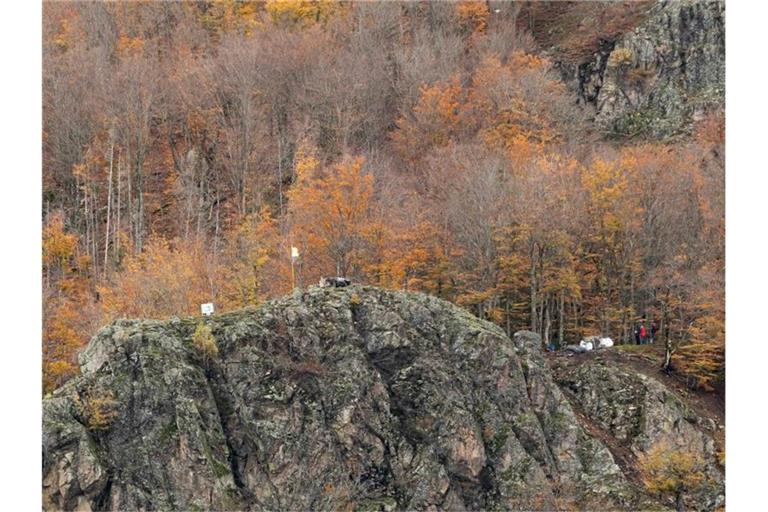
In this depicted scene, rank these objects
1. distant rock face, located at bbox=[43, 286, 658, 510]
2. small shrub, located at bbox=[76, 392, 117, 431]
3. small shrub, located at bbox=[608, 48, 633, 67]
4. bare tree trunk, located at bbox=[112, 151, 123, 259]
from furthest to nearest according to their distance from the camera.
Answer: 1. small shrub, located at bbox=[608, 48, 633, 67]
2. bare tree trunk, located at bbox=[112, 151, 123, 259]
3. small shrub, located at bbox=[76, 392, 117, 431]
4. distant rock face, located at bbox=[43, 286, 658, 510]

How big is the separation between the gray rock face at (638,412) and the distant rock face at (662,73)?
35.3 metres

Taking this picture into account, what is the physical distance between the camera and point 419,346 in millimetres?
32969

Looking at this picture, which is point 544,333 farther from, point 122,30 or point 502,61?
point 122,30

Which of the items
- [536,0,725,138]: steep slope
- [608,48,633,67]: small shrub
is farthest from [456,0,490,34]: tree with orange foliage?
[608,48,633,67]: small shrub

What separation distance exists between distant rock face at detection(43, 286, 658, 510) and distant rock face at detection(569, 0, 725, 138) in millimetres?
41185

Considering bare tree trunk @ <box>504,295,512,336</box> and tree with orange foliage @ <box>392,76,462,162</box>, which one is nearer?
bare tree trunk @ <box>504,295,512,336</box>

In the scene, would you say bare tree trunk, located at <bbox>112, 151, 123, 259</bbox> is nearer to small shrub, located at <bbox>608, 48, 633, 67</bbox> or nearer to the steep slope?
the steep slope

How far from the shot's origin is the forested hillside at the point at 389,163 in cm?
4431

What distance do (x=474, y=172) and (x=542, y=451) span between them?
20.6m

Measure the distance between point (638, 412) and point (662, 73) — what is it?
141 feet

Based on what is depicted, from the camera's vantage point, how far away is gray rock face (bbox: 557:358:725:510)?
118ft

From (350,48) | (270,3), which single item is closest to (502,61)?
(350,48)

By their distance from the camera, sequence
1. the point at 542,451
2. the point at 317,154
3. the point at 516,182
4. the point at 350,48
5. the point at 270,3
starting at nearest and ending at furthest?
the point at 542,451
the point at 516,182
the point at 317,154
the point at 350,48
the point at 270,3

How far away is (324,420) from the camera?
1193 inches
